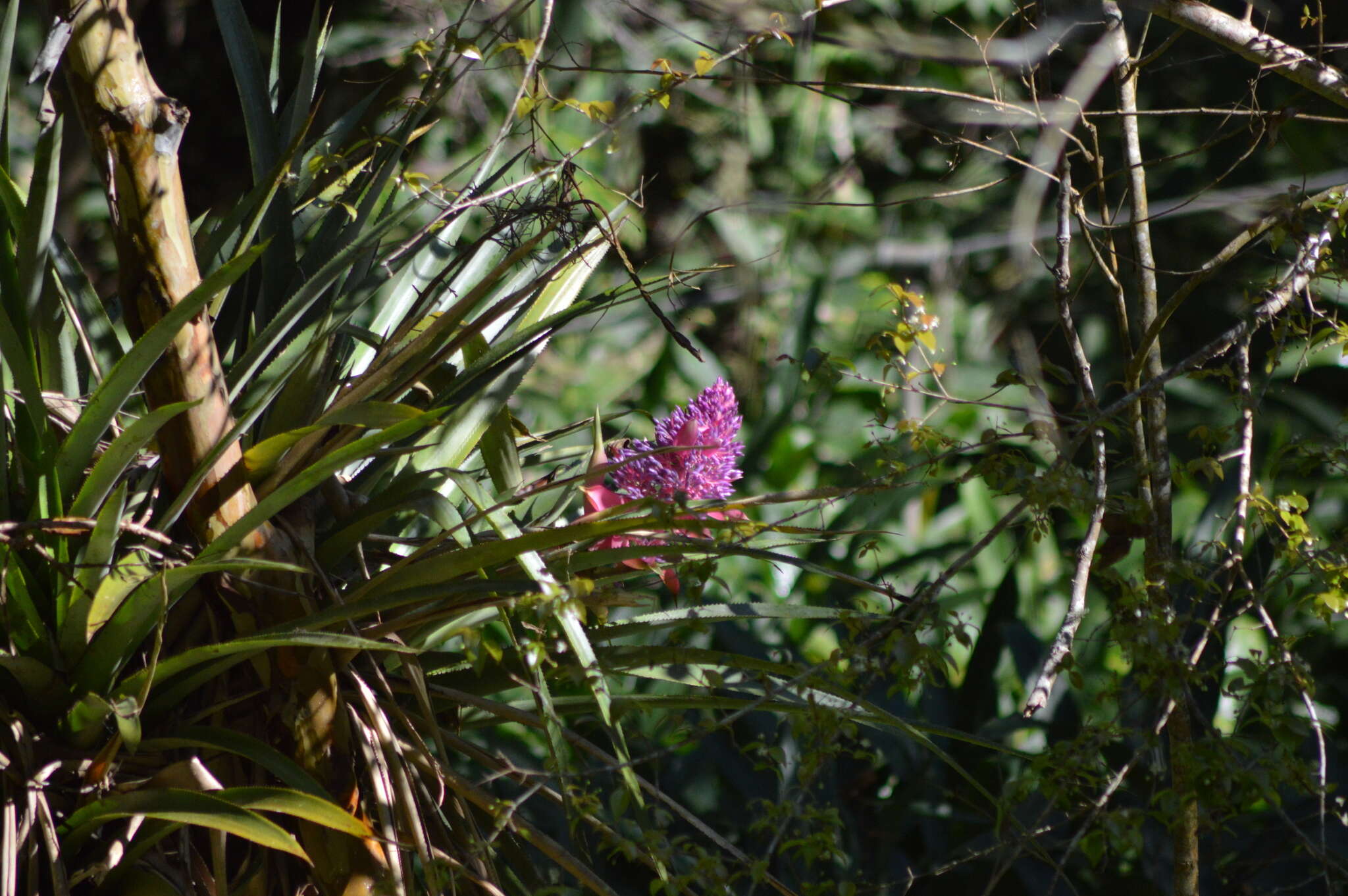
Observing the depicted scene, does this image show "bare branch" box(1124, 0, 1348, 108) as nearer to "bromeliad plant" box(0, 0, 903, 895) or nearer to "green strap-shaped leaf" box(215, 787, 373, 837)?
"bromeliad plant" box(0, 0, 903, 895)

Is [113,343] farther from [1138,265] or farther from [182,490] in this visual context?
[1138,265]

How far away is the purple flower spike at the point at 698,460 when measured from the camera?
0.69 m

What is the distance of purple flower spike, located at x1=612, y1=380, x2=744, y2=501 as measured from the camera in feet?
2.27

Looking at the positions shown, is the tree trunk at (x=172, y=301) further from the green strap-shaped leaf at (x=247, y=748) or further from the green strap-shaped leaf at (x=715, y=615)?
the green strap-shaped leaf at (x=715, y=615)

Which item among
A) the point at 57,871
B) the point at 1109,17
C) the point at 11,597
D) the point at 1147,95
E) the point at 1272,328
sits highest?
the point at 1147,95

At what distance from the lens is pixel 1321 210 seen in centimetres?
68

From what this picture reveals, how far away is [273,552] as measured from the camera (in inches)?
24.2

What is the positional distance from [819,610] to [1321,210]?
40 cm

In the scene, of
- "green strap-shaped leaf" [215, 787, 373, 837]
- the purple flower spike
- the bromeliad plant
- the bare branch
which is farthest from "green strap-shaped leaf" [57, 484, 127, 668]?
the bare branch

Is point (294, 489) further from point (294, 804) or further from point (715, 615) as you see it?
point (715, 615)

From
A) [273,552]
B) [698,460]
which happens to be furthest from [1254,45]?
[273,552]

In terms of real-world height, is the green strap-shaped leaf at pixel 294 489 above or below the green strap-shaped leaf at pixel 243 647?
above

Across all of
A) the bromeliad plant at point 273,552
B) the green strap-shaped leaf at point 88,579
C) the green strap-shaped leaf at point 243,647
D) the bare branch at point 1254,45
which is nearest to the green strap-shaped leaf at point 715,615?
the bromeliad plant at point 273,552

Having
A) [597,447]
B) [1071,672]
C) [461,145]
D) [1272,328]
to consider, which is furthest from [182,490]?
[461,145]
